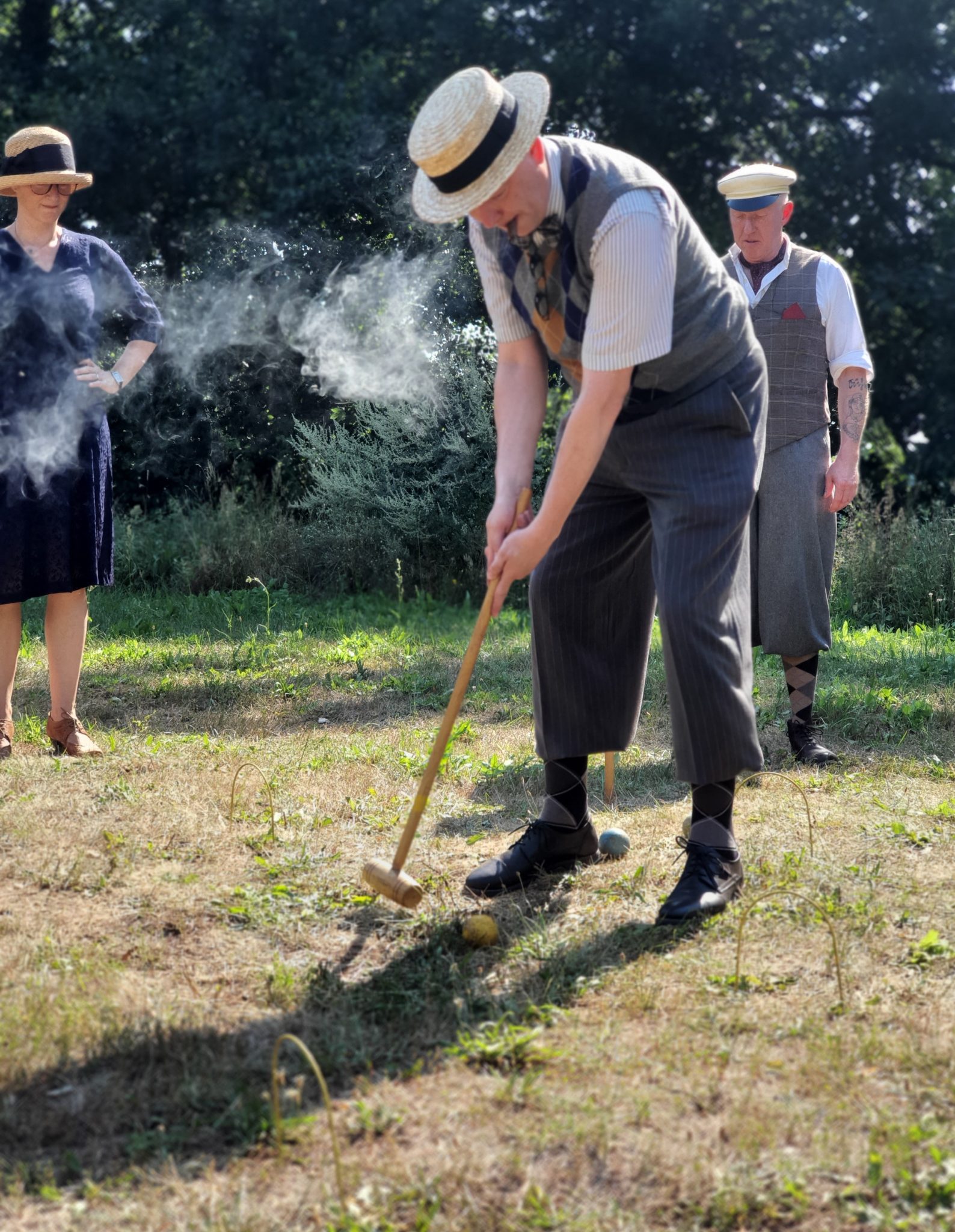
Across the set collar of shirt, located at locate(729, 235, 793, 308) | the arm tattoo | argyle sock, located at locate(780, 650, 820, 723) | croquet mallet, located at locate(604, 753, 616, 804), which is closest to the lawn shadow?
croquet mallet, located at locate(604, 753, 616, 804)

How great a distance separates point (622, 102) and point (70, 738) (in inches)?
Answer: 479

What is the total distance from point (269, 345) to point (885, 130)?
373 inches

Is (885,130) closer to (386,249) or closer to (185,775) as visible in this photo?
(386,249)

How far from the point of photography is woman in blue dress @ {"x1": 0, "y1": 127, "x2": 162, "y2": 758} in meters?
3.89

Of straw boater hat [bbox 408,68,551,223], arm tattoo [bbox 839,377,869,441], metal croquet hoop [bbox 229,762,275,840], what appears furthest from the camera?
arm tattoo [bbox 839,377,869,441]

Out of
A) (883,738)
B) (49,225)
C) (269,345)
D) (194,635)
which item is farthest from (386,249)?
(883,738)

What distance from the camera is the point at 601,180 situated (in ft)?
8.05

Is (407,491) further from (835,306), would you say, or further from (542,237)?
(542,237)

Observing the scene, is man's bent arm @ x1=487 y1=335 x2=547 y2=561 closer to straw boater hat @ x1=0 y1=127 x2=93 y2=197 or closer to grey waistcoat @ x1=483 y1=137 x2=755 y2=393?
grey waistcoat @ x1=483 y1=137 x2=755 y2=393

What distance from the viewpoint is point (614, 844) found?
3.17 meters

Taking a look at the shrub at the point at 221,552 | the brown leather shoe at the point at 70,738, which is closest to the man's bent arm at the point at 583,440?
the brown leather shoe at the point at 70,738

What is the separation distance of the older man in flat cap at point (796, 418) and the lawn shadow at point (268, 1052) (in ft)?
5.66

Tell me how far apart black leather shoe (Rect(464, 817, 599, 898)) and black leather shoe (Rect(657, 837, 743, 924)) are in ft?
0.97

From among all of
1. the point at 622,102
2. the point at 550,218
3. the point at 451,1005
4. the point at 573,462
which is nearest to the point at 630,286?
the point at 550,218
